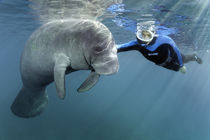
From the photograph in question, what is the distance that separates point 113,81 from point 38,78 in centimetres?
10604

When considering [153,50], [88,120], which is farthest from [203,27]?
[88,120]

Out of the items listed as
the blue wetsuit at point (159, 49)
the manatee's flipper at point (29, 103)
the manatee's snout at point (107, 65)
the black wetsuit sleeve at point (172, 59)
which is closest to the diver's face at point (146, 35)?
the blue wetsuit at point (159, 49)

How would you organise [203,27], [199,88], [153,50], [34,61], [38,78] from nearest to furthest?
1. [34,61]
2. [38,78]
3. [153,50]
4. [203,27]
5. [199,88]

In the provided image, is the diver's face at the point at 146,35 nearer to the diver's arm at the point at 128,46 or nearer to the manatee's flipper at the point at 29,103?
the diver's arm at the point at 128,46

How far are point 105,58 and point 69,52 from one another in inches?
32.1

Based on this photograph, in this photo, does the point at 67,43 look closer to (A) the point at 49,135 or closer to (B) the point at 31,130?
(A) the point at 49,135

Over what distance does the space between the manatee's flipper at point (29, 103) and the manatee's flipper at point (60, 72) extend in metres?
2.86

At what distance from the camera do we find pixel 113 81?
11000cm

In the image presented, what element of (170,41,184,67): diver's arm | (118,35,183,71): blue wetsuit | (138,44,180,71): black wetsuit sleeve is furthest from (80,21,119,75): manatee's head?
(170,41,184,67): diver's arm

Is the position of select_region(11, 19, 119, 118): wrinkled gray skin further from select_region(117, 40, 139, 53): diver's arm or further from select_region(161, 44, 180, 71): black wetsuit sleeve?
select_region(161, 44, 180, 71): black wetsuit sleeve

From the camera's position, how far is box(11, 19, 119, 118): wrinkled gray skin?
2.67m

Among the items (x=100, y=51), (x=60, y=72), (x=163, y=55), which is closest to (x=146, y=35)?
(x=163, y=55)

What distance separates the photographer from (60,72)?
2.86m

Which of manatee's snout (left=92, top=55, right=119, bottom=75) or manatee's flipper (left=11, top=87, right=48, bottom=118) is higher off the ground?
manatee's snout (left=92, top=55, right=119, bottom=75)
